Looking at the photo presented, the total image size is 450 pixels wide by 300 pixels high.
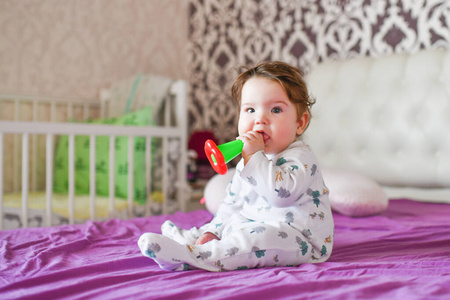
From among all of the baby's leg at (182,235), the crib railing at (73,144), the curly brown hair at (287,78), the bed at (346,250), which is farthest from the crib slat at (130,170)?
the curly brown hair at (287,78)

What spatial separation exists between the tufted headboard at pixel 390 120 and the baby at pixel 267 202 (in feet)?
3.00

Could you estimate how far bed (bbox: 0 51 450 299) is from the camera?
2.19 ft

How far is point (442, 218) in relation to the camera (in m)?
1.34

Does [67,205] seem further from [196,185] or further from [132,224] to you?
[196,185]

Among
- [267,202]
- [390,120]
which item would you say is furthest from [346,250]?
[390,120]

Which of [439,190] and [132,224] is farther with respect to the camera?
[439,190]

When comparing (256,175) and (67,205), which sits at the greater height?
(256,175)

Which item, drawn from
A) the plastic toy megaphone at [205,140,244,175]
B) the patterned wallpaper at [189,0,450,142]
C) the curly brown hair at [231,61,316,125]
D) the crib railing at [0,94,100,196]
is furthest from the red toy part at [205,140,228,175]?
the crib railing at [0,94,100,196]

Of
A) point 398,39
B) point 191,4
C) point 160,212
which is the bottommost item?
point 160,212

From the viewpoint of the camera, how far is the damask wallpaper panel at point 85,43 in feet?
6.74

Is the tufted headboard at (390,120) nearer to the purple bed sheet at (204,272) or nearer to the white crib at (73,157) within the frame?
the purple bed sheet at (204,272)

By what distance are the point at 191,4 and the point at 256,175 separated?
2.19m

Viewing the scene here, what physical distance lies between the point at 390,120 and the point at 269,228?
3.83ft

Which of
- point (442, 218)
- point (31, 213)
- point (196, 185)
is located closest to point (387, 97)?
point (442, 218)
